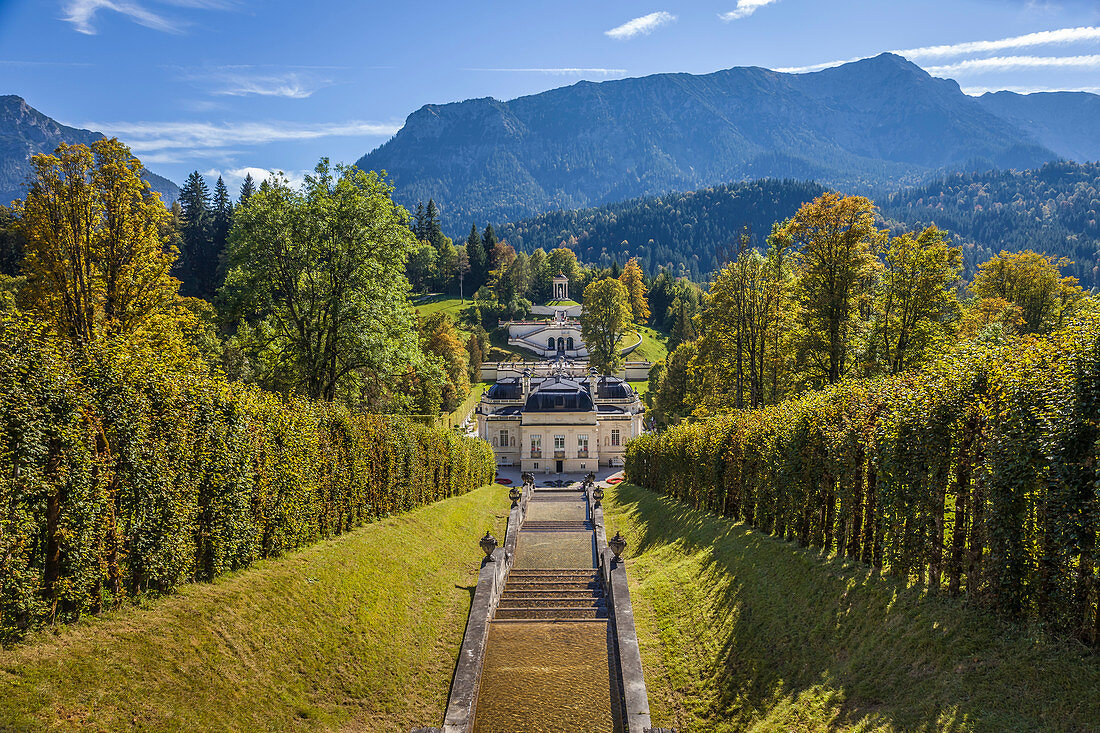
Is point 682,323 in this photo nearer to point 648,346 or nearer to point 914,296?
point 648,346

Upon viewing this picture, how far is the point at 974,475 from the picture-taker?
28.9ft

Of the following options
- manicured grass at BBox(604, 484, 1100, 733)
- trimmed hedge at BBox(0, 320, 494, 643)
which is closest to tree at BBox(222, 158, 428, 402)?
trimmed hedge at BBox(0, 320, 494, 643)

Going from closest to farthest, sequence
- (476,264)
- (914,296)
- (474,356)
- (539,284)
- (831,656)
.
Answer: (831,656)
(914,296)
(474,356)
(476,264)
(539,284)

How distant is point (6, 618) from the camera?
6945mm

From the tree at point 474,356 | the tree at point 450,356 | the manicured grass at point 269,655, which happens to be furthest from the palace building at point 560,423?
the manicured grass at point 269,655

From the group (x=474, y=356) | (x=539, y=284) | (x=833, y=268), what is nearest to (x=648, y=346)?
(x=474, y=356)

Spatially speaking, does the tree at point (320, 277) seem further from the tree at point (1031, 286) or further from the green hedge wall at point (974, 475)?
the tree at point (1031, 286)

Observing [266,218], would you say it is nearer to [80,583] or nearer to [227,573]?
[227,573]

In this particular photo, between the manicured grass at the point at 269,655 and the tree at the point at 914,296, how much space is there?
21.4 m

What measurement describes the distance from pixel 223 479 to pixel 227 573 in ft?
5.54

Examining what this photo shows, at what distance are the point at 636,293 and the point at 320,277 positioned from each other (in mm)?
104699

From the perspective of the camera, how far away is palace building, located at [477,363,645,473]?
59812mm

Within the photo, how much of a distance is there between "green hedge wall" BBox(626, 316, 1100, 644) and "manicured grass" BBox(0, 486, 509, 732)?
8619 mm

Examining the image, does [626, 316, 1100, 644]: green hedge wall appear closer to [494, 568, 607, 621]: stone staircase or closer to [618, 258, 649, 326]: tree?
[494, 568, 607, 621]: stone staircase
